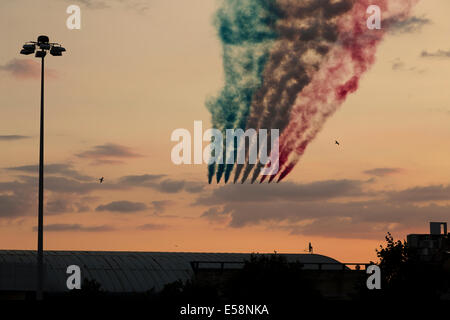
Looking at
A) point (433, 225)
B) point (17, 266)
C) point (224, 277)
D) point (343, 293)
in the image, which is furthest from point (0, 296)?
point (433, 225)

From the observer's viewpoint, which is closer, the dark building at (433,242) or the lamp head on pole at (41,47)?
the lamp head on pole at (41,47)

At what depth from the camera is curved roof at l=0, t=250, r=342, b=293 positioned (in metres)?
94.3

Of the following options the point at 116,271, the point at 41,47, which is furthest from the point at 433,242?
the point at 41,47

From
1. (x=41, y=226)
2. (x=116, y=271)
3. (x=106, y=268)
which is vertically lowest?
(x=116, y=271)

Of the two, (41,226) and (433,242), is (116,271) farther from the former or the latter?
(433,242)

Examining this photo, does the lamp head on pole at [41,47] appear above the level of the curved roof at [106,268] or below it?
above

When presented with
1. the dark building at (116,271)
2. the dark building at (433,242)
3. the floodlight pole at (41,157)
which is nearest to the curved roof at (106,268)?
the dark building at (116,271)

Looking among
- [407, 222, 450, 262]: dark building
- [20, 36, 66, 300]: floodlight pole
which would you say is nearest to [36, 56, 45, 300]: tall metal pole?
[20, 36, 66, 300]: floodlight pole

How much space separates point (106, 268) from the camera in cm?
10319

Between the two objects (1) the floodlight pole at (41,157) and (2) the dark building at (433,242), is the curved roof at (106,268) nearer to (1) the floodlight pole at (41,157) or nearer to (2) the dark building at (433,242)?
(1) the floodlight pole at (41,157)

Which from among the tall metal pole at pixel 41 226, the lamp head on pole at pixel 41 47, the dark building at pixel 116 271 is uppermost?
the lamp head on pole at pixel 41 47

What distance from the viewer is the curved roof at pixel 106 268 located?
94.3 m
